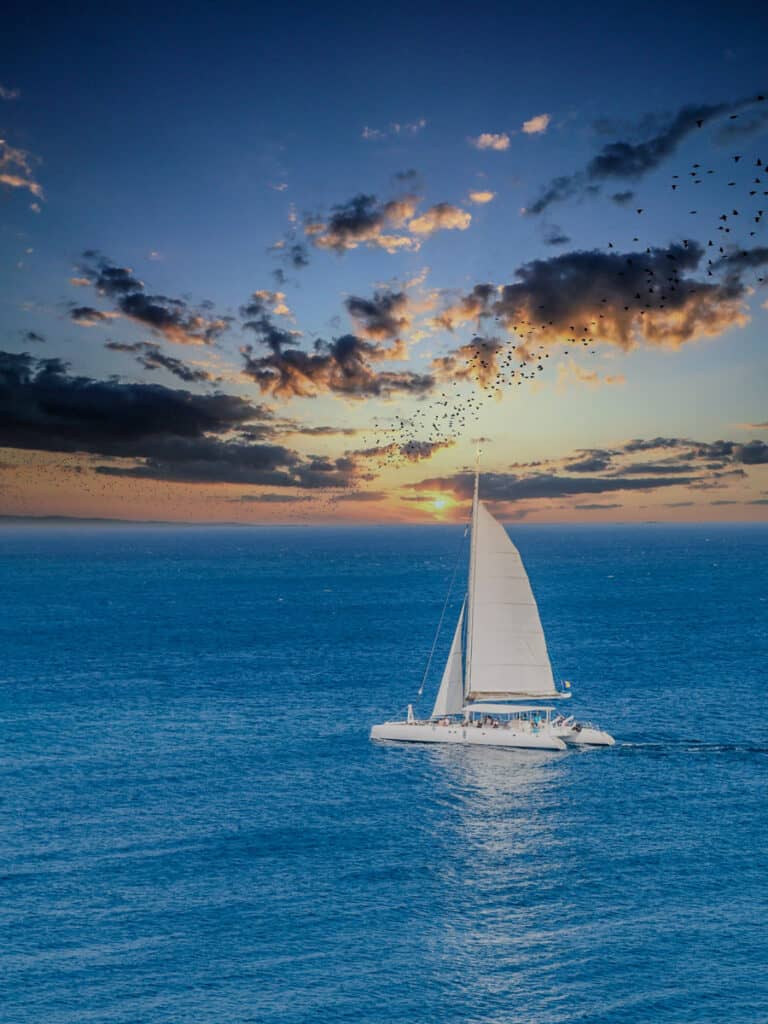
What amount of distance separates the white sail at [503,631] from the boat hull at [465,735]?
230 inches

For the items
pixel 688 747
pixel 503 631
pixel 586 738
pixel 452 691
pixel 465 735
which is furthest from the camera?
pixel 503 631

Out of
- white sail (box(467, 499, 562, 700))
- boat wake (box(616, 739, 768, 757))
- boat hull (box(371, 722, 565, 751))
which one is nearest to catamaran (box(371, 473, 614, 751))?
white sail (box(467, 499, 562, 700))

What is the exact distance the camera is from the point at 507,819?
198 feet

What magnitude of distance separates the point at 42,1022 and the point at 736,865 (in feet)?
135

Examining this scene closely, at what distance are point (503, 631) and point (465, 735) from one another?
10.9 m

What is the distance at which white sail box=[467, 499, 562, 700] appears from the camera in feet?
269

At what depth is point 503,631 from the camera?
270ft

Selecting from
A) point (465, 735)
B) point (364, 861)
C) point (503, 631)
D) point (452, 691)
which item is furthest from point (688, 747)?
point (364, 861)

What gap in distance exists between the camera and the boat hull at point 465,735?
2977 inches

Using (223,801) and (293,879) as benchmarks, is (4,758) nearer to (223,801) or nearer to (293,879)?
(223,801)

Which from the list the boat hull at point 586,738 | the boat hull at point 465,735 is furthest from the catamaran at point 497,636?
the boat hull at point 586,738

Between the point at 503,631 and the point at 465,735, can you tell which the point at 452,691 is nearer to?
the point at 465,735

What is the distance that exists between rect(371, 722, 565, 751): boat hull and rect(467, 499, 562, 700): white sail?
5846 mm

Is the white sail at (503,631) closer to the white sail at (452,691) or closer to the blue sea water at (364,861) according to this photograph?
the white sail at (452,691)
